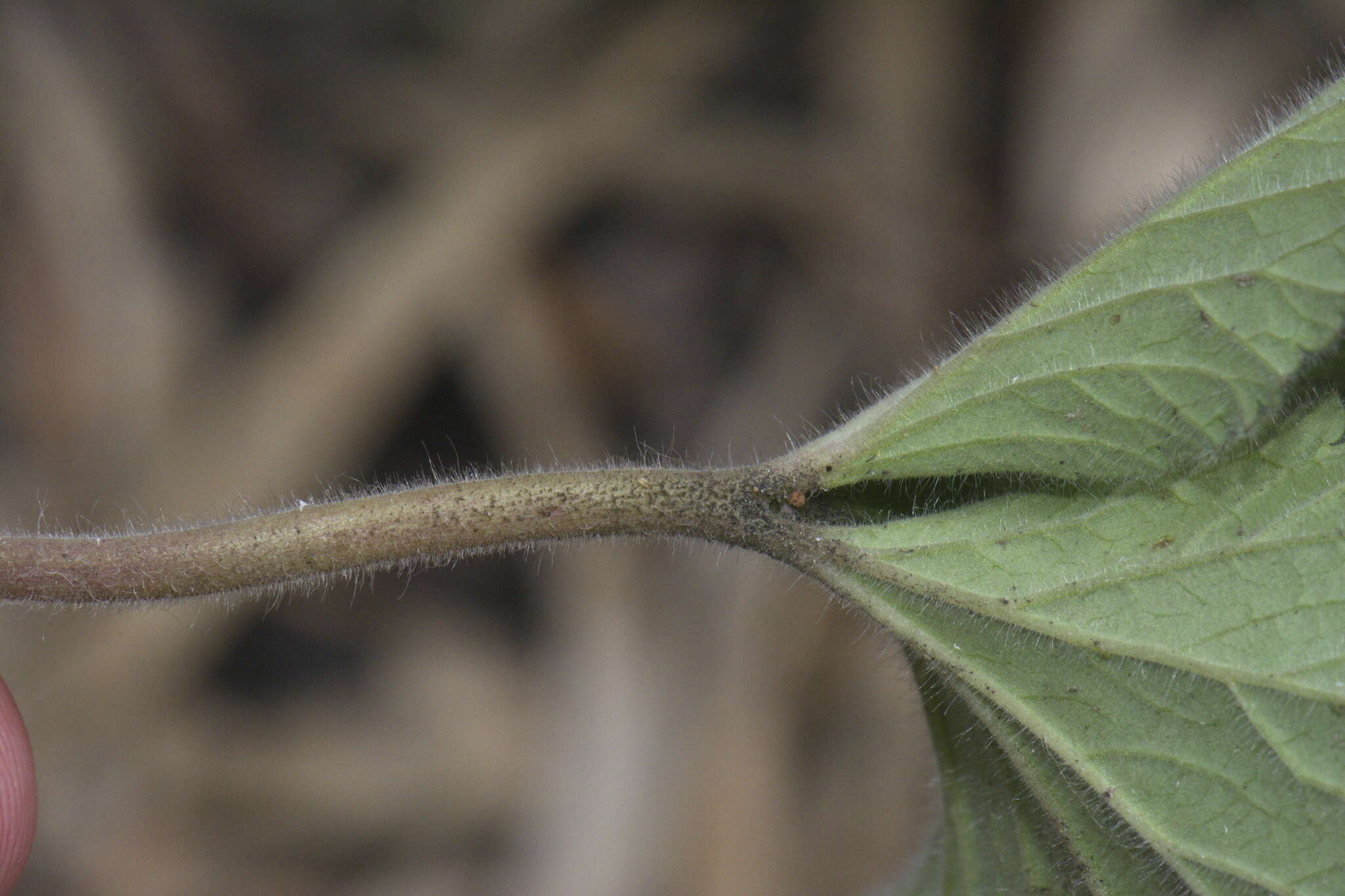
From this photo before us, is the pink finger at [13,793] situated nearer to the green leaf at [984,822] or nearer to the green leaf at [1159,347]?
the green leaf at [1159,347]

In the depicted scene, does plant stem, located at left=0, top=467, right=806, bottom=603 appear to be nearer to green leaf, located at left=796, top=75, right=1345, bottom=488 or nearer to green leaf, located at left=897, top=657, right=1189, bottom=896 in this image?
green leaf, located at left=796, top=75, right=1345, bottom=488

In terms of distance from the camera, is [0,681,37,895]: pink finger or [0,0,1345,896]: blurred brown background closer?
[0,681,37,895]: pink finger

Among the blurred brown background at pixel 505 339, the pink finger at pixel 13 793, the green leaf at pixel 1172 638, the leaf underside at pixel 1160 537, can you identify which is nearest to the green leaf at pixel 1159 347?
the leaf underside at pixel 1160 537

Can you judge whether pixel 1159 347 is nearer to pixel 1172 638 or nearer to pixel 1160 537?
pixel 1160 537

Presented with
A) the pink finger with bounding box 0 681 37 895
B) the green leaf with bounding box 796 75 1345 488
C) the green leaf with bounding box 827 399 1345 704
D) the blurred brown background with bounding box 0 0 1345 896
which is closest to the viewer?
the green leaf with bounding box 796 75 1345 488

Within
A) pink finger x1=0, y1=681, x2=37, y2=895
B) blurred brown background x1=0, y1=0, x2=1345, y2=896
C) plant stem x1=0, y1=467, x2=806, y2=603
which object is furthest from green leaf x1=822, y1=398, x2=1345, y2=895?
blurred brown background x1=0, y1=0, x2=1345, y2=896

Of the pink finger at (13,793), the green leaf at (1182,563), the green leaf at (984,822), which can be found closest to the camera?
the green leaf at (1182,563)
